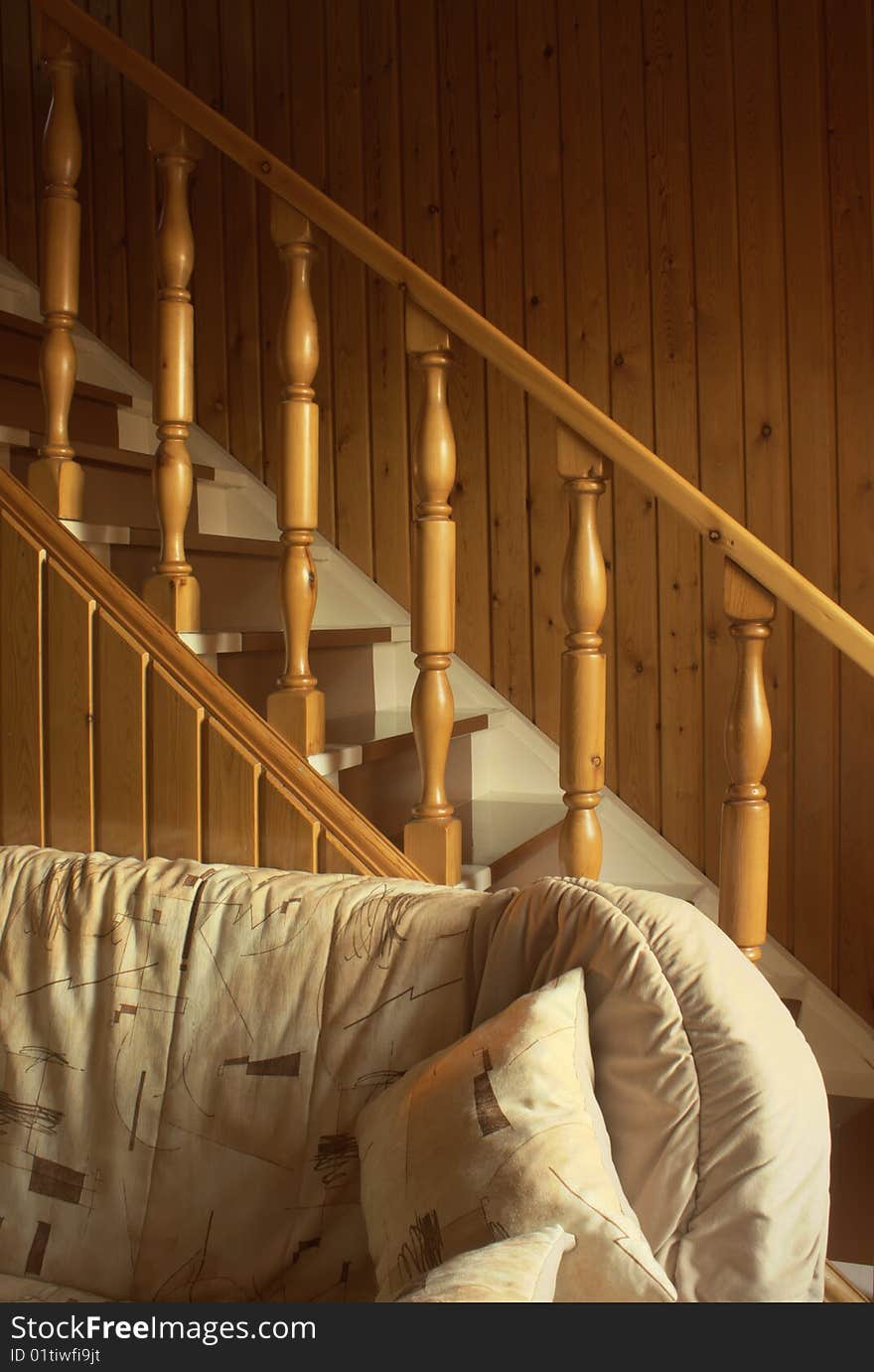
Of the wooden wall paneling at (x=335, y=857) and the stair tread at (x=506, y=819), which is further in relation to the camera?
the stair tread at (x=506, y=819)

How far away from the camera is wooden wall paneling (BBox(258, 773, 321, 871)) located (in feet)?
5.92

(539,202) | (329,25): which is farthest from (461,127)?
(329,25)

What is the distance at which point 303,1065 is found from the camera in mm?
1430

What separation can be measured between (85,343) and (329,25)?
1.07 m

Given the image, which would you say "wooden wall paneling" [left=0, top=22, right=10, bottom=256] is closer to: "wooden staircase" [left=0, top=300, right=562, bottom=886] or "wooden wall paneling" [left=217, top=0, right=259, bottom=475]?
"wooden wall paneling" [left=217, top=0, right=259, bottom=475]

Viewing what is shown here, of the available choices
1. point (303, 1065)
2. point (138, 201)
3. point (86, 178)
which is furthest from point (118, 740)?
point (86, 178)

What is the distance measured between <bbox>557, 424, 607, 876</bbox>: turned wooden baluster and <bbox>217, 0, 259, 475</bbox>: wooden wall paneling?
162cm

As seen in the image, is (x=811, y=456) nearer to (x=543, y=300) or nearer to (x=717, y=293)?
(x=717, y=293)

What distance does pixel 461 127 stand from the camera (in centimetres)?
291

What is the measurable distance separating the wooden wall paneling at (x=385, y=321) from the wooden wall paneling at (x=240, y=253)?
34cm

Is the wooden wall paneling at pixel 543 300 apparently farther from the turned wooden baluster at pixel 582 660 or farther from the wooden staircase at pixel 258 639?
the turned wooden baluster at pixel 582 660

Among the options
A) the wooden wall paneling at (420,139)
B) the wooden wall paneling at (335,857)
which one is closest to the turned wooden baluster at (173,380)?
the wooden wall paneling at (335,857)

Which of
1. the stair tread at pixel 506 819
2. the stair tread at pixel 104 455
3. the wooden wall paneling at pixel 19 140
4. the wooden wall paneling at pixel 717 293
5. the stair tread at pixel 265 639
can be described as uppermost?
the wooden wall paneling at pixel 19 140

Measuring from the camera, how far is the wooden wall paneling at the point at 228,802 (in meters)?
1.84
